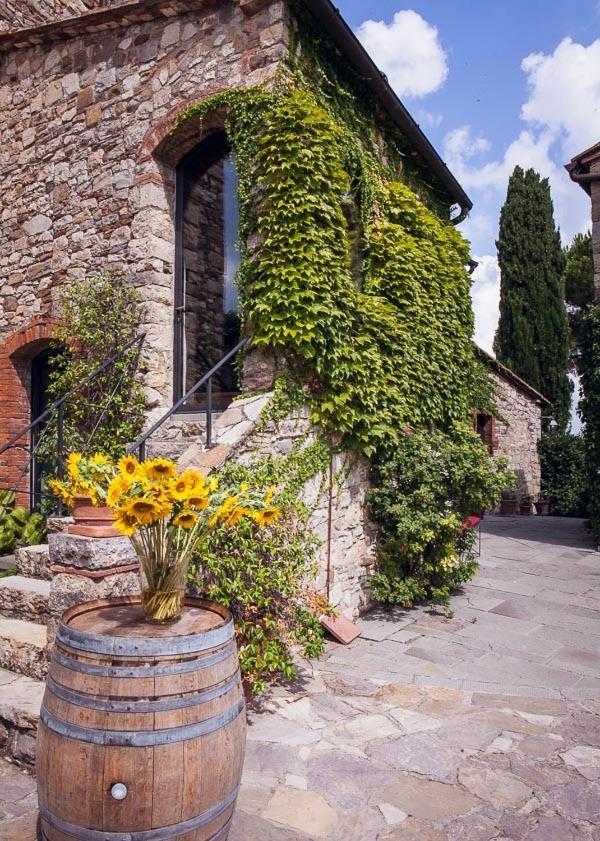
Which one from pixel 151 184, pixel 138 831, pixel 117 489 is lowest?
pixel 138 831

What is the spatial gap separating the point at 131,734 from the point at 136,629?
370 mm

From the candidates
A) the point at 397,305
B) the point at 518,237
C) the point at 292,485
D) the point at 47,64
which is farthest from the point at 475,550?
the point at 518,237

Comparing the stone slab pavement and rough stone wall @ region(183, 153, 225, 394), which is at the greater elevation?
rough stone wall @ region(183, 153, 225, 394)

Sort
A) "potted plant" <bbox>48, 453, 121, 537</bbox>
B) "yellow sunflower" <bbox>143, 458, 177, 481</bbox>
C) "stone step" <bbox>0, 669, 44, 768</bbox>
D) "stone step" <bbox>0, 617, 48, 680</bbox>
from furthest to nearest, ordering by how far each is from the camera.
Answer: "stone step" <bbox>0, 617, 48, 680</bbox> → "potted plant" <bbox>48, 453, 121, 537</bbox> → "stone step" <bbox>0, 669, 44, 768</bbox> → "yellow sunflower" <bbox>143, 458, 177, 481</bbox>

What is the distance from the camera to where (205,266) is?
5859 millimetres

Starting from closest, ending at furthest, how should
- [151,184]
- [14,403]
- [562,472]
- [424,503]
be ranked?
[424,503]
[151,184]
[14,403]
[562,472]

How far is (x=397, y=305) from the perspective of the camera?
6.00 m

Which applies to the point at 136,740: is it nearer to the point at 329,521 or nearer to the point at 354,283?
the point at 329,521

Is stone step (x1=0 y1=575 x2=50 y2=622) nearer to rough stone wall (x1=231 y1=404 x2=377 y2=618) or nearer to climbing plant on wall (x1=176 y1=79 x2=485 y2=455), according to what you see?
rough stone wall (x1=231 y1=404 x2=377 y2=618)

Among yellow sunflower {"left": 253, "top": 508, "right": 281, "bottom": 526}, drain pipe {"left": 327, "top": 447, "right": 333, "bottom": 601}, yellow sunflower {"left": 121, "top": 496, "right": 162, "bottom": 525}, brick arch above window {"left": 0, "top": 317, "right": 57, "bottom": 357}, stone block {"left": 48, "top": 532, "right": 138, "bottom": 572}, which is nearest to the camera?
yellow sunflower {"left": 121, "top": 496, "right": 162, "bottom": 525}

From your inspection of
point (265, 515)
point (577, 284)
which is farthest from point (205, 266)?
point (577, 284)

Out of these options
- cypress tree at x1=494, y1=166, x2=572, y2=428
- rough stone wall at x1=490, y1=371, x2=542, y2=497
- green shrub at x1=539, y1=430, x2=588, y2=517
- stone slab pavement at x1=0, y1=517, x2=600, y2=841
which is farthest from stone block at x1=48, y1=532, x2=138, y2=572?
cypress tree at x1=494, y1=166, x2=572, y2=428

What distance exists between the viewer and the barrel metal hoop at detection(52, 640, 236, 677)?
6.40 feet

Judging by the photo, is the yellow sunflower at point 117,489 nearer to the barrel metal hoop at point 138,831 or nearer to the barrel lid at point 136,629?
the barrel lid at point 136,629
